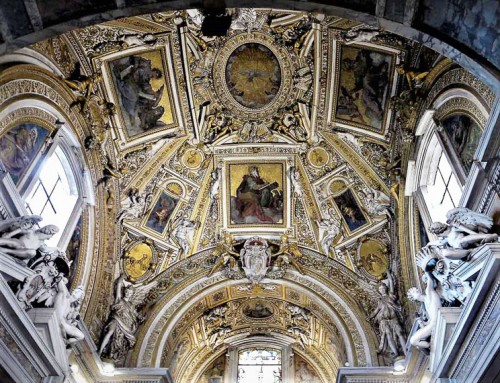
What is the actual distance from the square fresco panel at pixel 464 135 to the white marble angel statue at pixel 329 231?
4.72 meters

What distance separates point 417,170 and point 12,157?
829cm

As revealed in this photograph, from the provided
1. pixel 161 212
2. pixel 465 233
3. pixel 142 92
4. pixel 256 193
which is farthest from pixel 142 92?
pixel 465 233

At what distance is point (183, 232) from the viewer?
14.9 meters

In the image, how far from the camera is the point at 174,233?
14.9 metres

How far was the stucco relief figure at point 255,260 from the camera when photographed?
49.3 ft

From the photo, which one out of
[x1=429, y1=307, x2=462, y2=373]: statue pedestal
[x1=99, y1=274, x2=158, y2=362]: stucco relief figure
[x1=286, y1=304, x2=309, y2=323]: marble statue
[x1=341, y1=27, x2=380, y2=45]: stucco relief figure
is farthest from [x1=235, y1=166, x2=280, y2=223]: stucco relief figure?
[x1=429, y1=307, x2=462, y2=373]: statue pedestal

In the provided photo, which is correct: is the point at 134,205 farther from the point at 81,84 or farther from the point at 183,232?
the point at 81,84

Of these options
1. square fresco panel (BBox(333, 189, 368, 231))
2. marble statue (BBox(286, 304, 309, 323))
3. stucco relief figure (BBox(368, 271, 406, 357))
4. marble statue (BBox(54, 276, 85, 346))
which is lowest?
marble statue (BBox(54, 276, 85, 346))

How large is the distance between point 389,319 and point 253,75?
6662mm

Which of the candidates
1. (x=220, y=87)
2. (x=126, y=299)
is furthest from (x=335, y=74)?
(x=126, y=299)

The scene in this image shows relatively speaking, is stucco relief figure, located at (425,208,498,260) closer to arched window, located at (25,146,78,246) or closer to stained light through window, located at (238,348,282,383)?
arched window, located at (25,146,78,246)

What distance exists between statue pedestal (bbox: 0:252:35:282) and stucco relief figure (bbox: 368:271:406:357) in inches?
318

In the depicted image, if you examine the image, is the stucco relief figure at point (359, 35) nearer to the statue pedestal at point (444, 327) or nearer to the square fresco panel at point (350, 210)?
the square fresco panel at point (350, 210)

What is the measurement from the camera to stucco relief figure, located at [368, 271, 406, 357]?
12.8m
